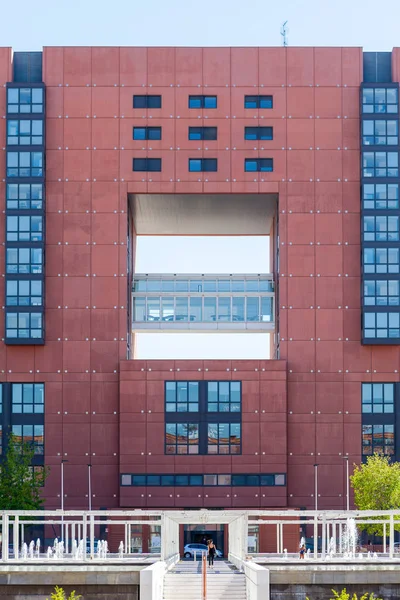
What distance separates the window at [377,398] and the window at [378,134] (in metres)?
21.9

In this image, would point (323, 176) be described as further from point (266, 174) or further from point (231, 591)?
point (231, 591)

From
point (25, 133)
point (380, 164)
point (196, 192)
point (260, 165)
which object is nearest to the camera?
point (380, 164)

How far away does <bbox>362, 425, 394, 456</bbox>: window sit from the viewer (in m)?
109

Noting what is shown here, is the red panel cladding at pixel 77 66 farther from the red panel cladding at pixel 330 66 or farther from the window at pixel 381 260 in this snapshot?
the window at pixel 381 260

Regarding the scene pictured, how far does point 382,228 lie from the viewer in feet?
362

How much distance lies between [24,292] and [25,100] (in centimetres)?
1762

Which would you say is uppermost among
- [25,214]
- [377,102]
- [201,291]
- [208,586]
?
[377,102]

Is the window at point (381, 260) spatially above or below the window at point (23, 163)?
below

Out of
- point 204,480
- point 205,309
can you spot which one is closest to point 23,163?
point 205,309

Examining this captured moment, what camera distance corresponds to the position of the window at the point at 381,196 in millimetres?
110312

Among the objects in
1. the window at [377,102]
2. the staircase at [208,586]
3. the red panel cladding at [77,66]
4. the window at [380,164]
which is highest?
the red panel cladding at [77,66]

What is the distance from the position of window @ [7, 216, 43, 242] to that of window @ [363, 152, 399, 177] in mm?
29821

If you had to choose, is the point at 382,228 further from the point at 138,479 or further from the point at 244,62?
the point at 138,479

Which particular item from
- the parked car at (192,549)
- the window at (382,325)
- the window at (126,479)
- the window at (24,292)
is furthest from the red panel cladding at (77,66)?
the parked car at (192,549)
